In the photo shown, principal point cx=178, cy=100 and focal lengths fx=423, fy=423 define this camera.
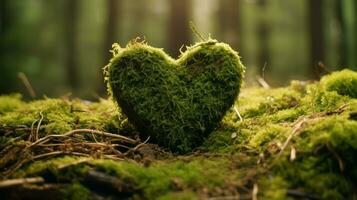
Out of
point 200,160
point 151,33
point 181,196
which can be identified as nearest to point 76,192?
point 181,196

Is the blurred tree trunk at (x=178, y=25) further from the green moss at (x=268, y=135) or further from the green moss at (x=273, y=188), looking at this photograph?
the green moss at (x=273, y=188)

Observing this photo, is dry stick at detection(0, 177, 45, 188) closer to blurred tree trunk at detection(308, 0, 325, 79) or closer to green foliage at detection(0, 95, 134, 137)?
green foliage at detection(0, 95, 134, 137)

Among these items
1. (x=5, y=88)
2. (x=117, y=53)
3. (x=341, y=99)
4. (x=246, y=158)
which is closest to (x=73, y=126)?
(x=117, y=53)

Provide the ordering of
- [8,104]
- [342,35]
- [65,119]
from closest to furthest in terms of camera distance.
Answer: [65,119]
[8,104]
[342,35]

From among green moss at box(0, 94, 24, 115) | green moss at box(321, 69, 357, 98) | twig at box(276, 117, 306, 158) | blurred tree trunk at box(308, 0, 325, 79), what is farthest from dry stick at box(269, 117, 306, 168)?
blurred tree trunk at box(308, 0, 325, 79)

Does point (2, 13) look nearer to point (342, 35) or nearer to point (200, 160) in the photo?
point (342, 35)

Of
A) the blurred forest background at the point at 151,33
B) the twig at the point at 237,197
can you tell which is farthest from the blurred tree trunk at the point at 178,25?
the twig at the point at 237,197
